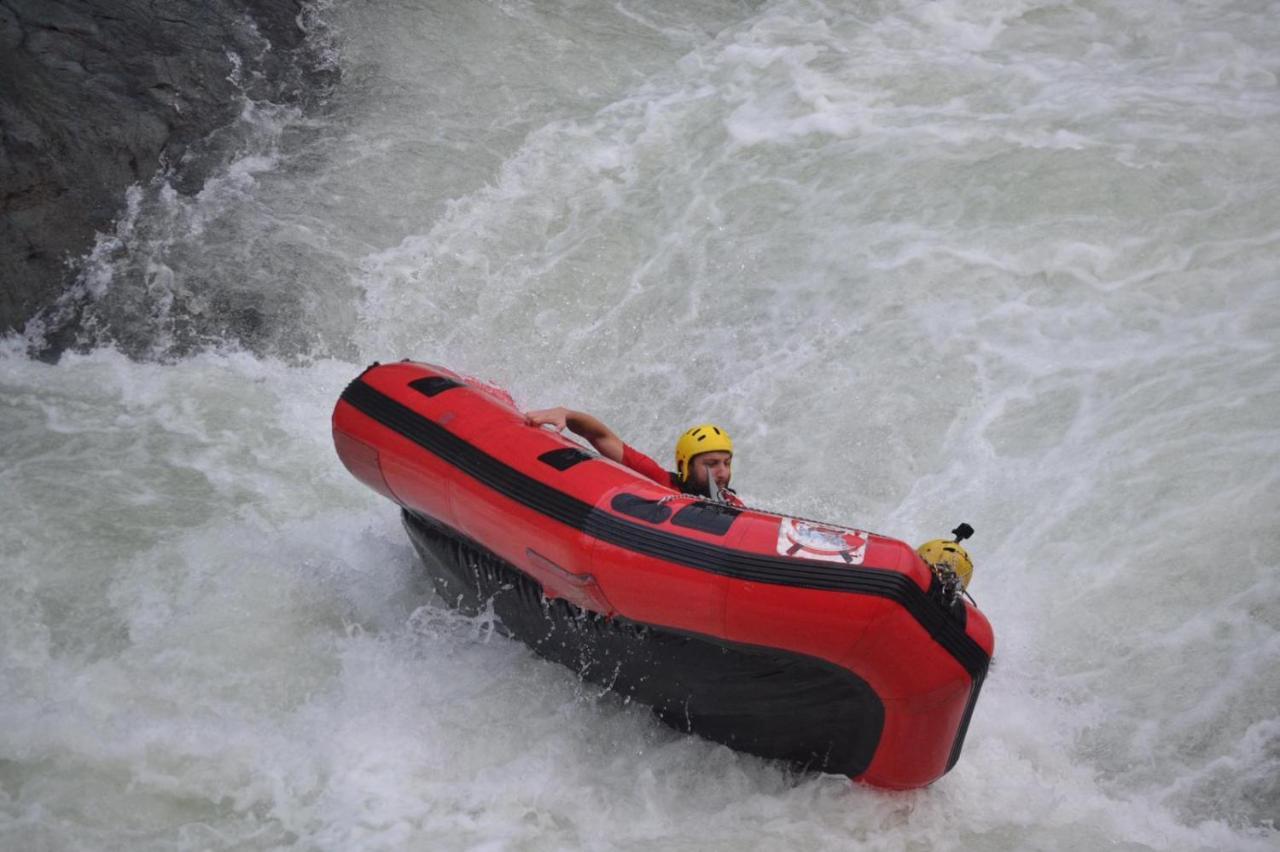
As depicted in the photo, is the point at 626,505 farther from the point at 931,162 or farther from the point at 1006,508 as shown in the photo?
the point at 931,162

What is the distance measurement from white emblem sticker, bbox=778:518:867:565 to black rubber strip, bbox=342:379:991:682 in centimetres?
3

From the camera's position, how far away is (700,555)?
151 inches

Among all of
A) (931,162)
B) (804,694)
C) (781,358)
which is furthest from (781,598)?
(931,162)

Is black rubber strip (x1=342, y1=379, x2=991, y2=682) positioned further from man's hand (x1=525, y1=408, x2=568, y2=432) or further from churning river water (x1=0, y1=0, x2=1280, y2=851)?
churning river water (x1=0, y1=0, x2=1280, y2=851)

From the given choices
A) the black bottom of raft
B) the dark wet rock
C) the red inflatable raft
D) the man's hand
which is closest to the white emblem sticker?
the red inflatable raft

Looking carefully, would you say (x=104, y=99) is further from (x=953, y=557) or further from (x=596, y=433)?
(x=953, y=557)

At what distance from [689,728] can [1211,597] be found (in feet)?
6.06

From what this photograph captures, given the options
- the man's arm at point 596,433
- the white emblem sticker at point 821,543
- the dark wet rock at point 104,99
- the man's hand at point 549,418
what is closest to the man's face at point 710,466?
the man's arm at point 596,433

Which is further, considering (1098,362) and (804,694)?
(1098,362)

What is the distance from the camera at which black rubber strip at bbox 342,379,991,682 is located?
3.67m

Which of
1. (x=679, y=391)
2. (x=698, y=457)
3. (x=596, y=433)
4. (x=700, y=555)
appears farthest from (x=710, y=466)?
(x=679, y=391)

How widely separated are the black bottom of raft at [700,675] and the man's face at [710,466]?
0.62m

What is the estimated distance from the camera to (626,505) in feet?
13.4

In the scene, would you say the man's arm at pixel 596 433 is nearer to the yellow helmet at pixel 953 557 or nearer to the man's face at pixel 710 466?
the man's face at pixel 710 466
